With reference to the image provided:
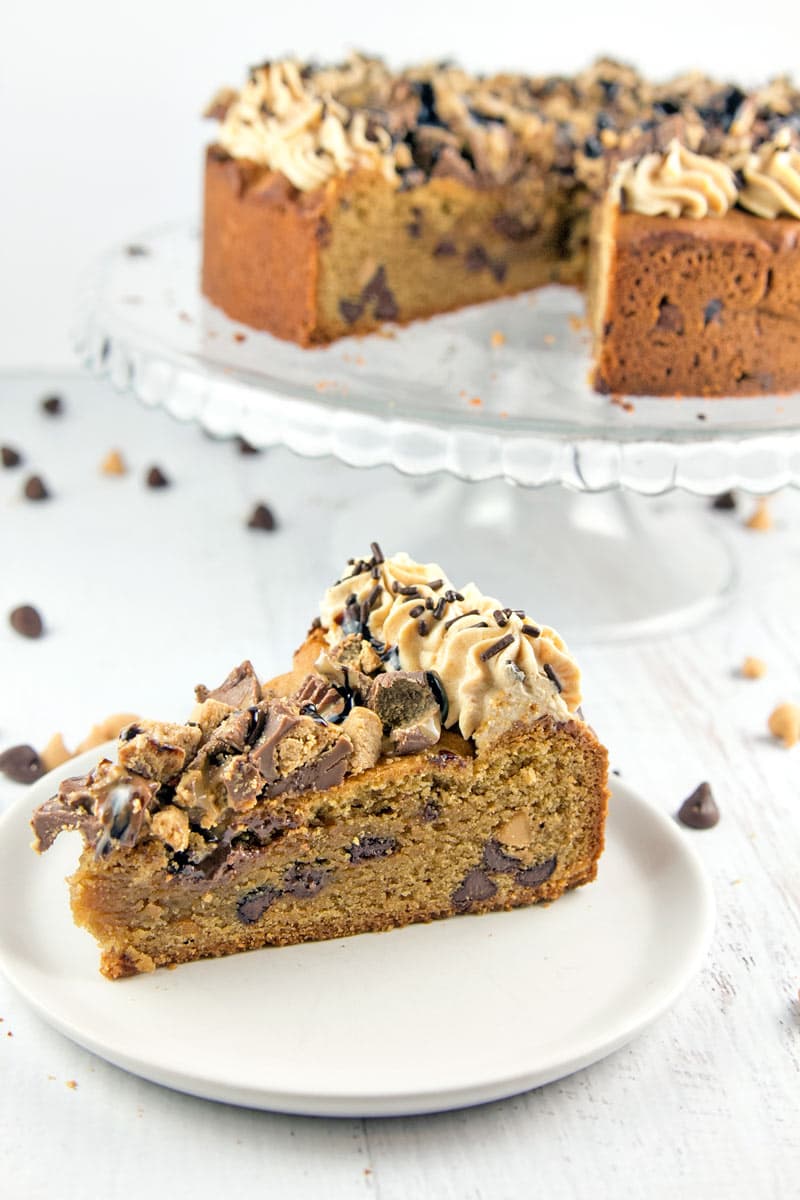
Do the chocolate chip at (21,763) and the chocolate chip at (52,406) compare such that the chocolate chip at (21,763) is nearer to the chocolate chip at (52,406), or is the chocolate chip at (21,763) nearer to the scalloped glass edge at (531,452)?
the scalloped glass edge at (531,452)

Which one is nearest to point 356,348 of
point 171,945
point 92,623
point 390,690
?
point 92,623

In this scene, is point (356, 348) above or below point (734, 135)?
below

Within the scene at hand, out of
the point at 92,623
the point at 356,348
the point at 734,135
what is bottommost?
the point at 92,623

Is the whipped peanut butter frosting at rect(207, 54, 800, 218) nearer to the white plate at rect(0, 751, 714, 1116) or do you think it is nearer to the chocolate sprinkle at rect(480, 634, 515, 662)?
the chocolate sprinkle at rect(480, 634, 515, 662)

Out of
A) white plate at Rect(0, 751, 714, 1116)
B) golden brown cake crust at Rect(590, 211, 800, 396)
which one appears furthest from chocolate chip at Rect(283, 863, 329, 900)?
golden brown cake crust at Rect(590, 211, 800, 396)

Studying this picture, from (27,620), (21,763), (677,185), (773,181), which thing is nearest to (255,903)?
(21,763)

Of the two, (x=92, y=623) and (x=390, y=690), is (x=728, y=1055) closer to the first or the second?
(x=390, y=690)
